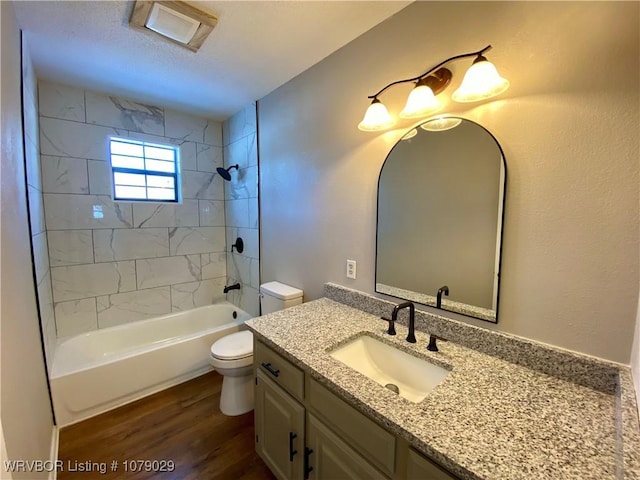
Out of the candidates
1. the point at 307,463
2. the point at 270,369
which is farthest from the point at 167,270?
the point at 307,463

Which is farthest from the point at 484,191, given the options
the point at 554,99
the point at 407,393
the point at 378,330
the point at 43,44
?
the point at 43,44

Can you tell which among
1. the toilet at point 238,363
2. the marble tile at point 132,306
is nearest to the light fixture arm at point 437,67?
the toilet at point 238,363

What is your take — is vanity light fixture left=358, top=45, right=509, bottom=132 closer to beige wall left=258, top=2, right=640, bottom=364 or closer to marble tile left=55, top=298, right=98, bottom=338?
beige wall left=258, top=2, right=640, bottom=364

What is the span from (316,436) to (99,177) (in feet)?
9.05

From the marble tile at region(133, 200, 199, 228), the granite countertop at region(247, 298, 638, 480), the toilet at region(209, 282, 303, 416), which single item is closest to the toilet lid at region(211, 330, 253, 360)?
the toilet at region(209, 282, 303, 416)

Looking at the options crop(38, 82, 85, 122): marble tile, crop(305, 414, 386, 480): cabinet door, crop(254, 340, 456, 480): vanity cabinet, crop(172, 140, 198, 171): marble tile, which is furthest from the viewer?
crop(172, 140, 198, 171): marble tile

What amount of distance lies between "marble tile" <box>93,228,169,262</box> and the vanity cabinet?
1959mm

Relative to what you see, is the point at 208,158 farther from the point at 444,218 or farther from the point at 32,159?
the point at 444,218

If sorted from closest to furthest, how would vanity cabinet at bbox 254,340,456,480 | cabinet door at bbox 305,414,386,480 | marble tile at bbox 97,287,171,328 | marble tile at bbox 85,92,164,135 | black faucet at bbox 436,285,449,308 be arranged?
vanity cabinet at bbox 254,340,456,480
cabinet door at bbox 305,414,386,480
black faucet at bbox 436,285,449,308
marble tile at bbox 85,92,164,135
marble tile at bbox 97,287,171,328

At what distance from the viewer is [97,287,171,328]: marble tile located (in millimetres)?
2479

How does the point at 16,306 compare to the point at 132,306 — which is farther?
the point at 132,306

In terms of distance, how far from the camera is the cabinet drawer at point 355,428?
811mm

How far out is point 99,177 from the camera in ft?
7.83

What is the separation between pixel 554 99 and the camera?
94 centimetres
